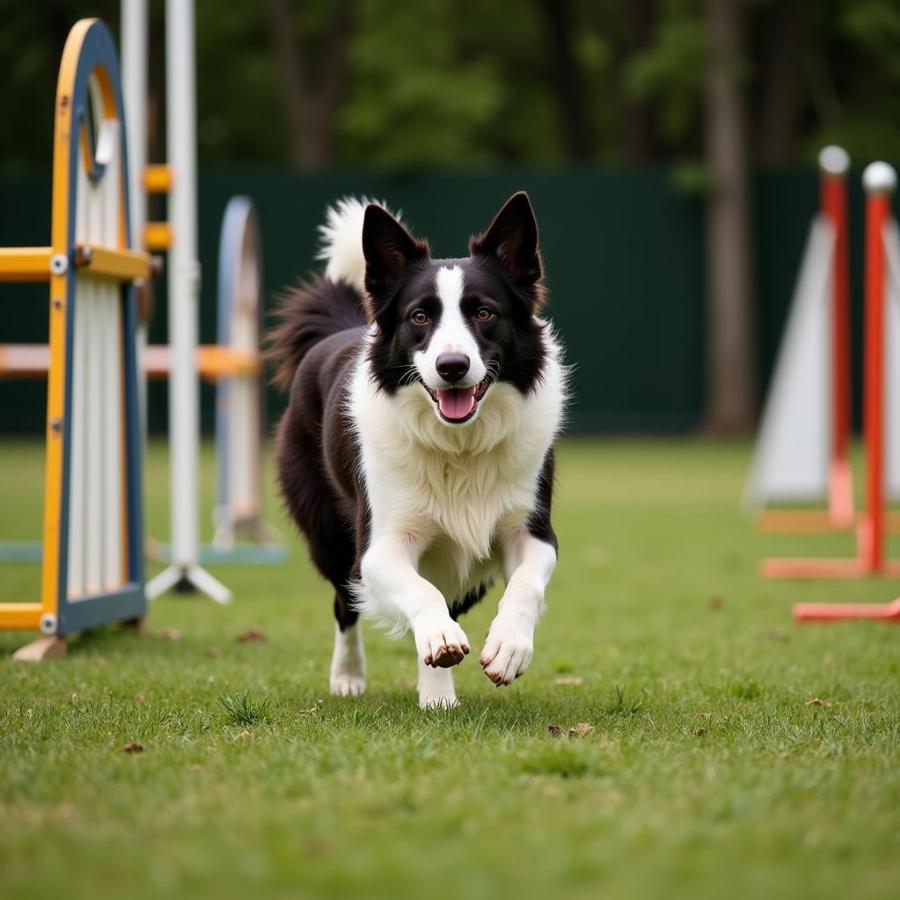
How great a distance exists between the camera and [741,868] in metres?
2.89

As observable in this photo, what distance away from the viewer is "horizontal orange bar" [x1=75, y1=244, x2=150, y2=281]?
5898mm

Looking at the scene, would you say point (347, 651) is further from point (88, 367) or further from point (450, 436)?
point (88, 367)

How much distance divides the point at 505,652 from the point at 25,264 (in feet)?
8.50

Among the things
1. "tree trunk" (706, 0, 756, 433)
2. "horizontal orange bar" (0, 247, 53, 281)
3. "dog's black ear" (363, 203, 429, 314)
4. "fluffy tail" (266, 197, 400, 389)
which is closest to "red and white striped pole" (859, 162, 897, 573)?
"fluffy tail" (266, 197, 400, 389)

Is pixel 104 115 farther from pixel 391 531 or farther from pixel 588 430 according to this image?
pixel 588 430

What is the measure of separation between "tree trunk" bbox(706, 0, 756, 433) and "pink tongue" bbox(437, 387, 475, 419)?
1737cm

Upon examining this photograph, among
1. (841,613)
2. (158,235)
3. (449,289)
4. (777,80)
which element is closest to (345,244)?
(449,289)

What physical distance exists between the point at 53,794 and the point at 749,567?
6716 millimetres

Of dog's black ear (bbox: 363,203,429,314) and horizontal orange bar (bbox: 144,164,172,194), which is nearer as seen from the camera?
dog's black ear (bbox: 363,203,429,314)

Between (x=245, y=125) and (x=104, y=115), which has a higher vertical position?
(x=245, y=125)

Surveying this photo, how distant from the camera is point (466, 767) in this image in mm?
3738

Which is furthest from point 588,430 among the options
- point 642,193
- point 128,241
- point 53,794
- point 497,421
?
point 53,794

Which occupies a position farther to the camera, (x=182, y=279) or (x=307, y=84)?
(x=307, y=84)

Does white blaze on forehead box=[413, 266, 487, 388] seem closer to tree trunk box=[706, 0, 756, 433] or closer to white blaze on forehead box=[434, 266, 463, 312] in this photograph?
white blaze on forehead box=[434, 266, 463, 312]
